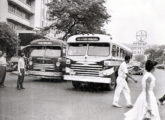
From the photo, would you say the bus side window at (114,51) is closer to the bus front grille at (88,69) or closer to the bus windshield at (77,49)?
the bus front grille at (88,69)

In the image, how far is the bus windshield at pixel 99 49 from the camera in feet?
47.5

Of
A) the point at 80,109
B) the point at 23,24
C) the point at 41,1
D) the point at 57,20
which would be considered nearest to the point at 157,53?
the point at 41,1

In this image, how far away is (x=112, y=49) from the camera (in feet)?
48.1

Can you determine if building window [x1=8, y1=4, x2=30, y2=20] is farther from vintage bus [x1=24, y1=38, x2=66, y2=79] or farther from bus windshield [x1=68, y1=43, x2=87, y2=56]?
bus windshield [x1=68, y1=43, x2=87, y2=56]

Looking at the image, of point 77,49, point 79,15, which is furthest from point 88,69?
point 79,15

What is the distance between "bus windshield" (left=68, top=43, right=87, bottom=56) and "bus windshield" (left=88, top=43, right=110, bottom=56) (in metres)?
Answer: 0.29

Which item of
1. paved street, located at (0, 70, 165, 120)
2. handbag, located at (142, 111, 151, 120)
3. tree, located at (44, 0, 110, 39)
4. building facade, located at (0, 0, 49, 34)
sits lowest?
paved street, located at (0, 70, 165, 120)

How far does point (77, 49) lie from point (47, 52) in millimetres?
3777

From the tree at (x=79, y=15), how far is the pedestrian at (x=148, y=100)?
78.8ft

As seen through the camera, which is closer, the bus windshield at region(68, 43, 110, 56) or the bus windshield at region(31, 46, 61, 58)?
the bus windshield at region(68, 43, 110, 56)

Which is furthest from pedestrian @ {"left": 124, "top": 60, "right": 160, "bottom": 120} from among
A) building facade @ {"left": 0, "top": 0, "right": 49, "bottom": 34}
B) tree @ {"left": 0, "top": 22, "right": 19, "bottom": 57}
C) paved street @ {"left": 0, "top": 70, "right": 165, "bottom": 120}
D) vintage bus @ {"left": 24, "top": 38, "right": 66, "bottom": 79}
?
building facade @ {"left": 0, "top": 0, "right": 49, "bottom": 34}

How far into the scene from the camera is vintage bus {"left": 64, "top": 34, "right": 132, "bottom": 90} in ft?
46.1

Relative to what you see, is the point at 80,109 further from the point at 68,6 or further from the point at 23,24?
the point at 23,24

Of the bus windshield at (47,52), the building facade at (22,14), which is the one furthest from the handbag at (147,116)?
the building facade at (22,14)
